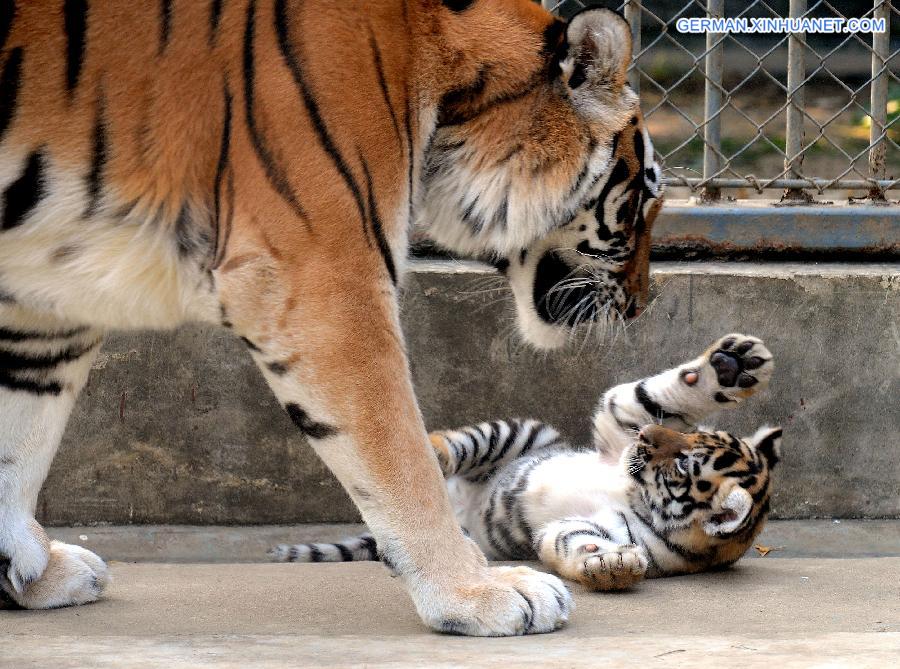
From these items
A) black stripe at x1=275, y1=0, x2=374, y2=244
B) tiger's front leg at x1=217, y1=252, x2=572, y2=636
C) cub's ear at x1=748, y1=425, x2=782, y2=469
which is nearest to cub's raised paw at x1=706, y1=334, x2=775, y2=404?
cub's ear at x1=748, y1=425, x2=782, y2=469

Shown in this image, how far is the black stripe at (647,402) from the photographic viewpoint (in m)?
3.46

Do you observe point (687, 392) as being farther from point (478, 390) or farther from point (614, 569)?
point (614, 569)

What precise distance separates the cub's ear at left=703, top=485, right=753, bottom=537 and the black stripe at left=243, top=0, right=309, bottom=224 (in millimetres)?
1376

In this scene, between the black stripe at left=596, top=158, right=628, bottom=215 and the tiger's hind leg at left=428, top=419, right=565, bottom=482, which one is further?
the tiger's hind leg at left=428, top=419, right=565, bottom=482

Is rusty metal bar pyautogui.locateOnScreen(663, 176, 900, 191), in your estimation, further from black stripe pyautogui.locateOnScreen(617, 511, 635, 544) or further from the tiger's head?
black stripe pyautogui.locateOnScreen(617, 511, 635, 544)

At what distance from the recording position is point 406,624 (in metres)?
2.48

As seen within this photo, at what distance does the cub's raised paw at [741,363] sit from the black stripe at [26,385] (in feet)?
5.24

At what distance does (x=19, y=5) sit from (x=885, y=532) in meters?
2.51

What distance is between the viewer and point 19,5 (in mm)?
2293

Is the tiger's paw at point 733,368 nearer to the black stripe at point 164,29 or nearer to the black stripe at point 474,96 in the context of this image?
the black stripe at point 474,96

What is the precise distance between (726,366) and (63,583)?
5.41 ft

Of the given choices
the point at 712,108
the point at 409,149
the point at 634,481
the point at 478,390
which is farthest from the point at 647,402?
the point at 409,149

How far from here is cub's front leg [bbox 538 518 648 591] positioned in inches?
113

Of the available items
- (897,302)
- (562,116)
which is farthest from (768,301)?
(562,116)
